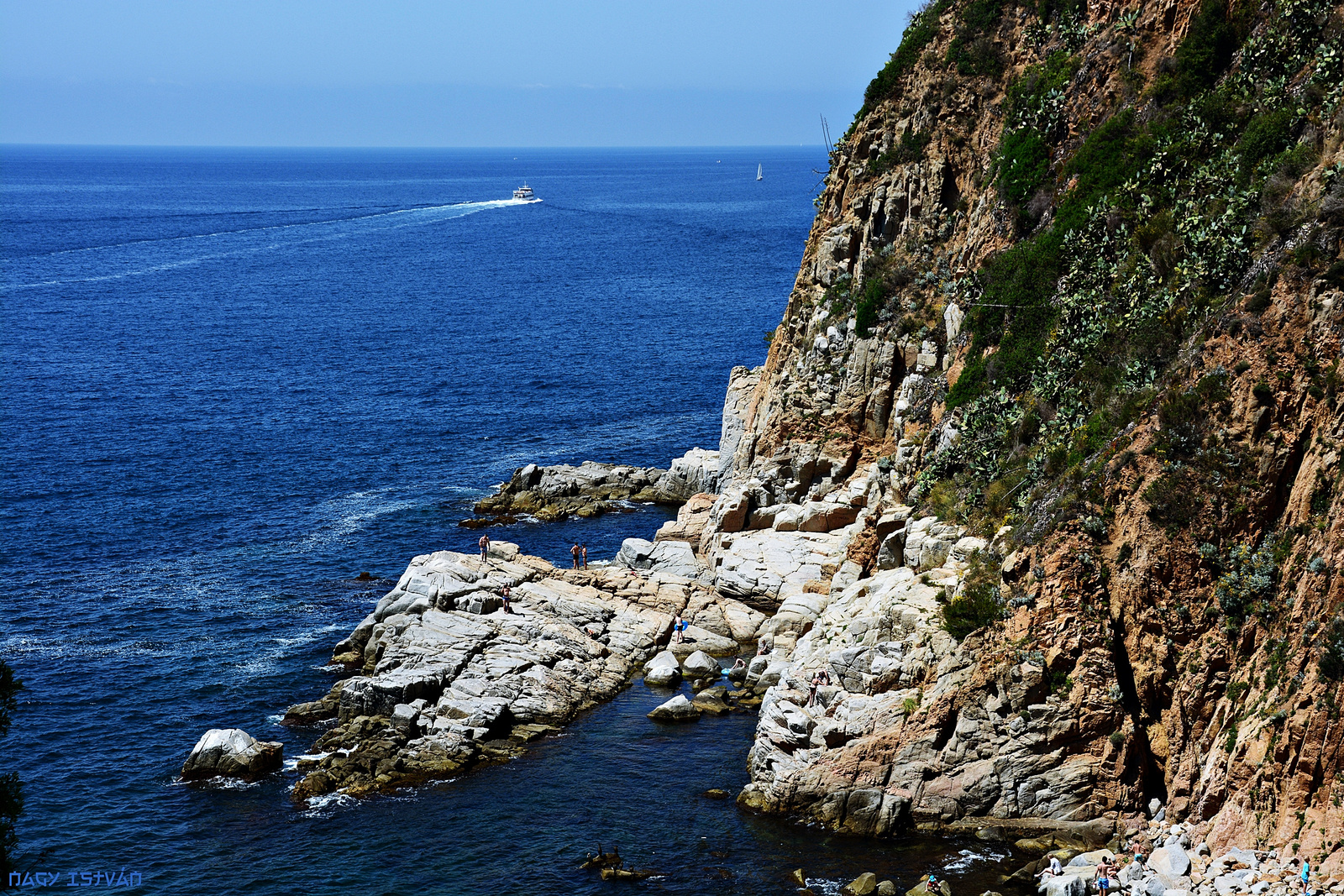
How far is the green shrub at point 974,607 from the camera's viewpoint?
131 feet

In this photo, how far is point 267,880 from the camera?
37.5 meters

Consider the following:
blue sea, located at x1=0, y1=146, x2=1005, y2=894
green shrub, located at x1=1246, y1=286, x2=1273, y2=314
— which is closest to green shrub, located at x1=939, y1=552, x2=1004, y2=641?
blue sea, located at x1=0, y1=146, x2=1005, y2=894

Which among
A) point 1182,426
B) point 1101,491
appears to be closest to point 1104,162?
point 1182,426

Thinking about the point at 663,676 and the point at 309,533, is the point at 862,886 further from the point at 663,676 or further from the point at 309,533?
the point at 309,533

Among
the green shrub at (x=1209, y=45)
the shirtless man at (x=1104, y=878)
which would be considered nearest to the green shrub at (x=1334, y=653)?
the shirtless man at (x=1104, y=878)

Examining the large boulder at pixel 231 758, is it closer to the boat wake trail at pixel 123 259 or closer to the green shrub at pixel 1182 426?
the green shrub at pixel 1182 426

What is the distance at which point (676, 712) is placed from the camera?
4809 centimetres

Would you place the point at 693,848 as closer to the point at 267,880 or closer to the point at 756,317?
the point at 267,880

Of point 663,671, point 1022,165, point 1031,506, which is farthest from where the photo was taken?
point 1022,165

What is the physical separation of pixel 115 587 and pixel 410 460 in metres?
26.6

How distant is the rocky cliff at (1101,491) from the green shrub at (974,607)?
124 mm

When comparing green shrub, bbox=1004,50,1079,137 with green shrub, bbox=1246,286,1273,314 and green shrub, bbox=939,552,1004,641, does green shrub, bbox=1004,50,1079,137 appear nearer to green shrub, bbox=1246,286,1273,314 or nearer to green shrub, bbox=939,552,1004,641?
green shrub, bbox=1246,286,1273,314

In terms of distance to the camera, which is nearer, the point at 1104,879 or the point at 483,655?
the point at 1104,879

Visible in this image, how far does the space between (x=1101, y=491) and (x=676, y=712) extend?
63.2 ft
